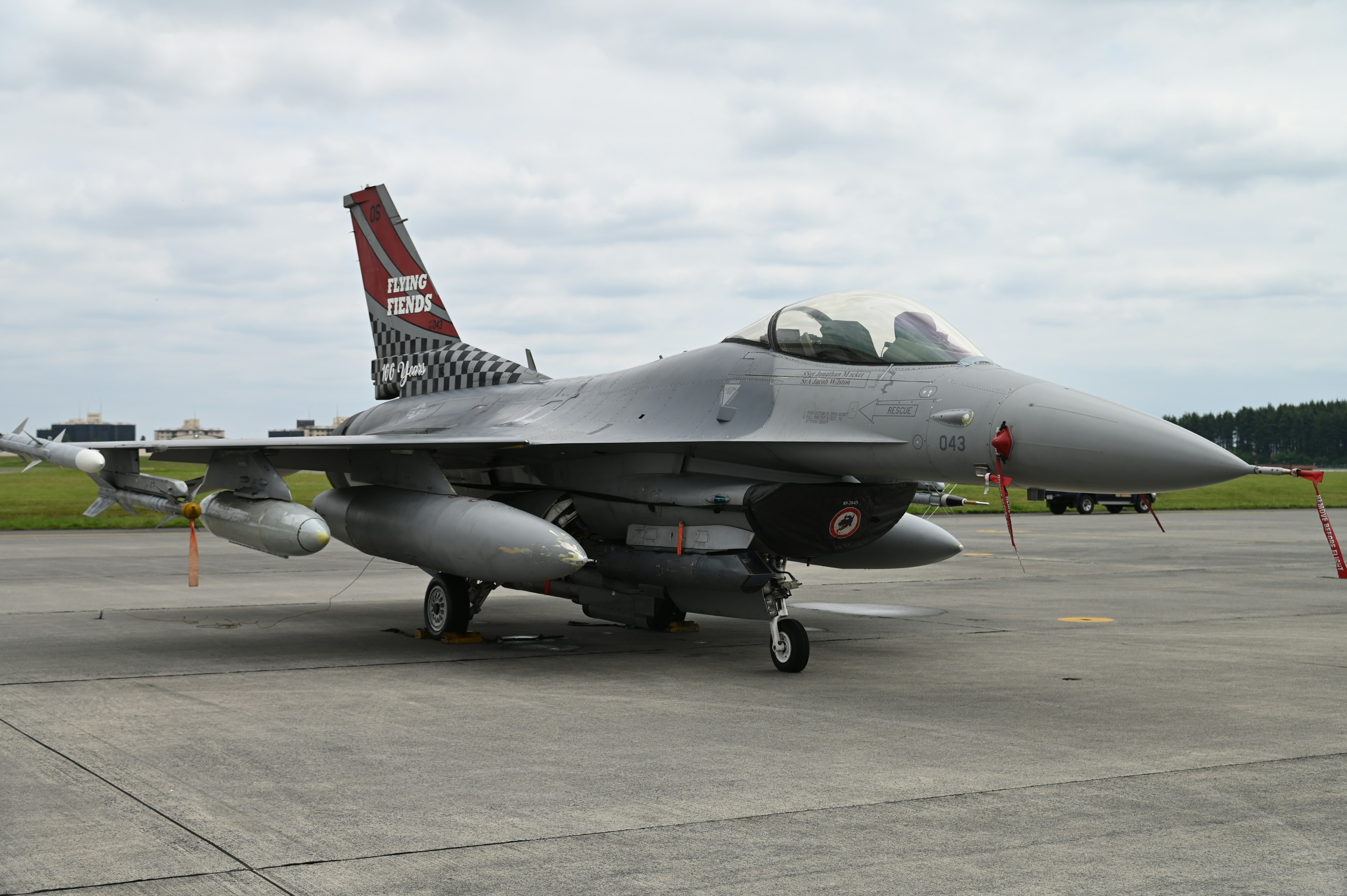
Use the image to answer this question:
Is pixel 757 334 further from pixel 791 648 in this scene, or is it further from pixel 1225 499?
pixel 1225 499

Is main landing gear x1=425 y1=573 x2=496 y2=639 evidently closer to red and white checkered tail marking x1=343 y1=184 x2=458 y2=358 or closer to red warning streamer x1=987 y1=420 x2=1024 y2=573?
red and white checkered tail marking x1=343 y1=184 x2=458 y2=358

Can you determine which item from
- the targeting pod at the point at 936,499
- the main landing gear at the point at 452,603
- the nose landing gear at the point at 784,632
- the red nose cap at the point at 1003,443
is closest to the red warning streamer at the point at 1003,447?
the red nose cap at the point at 1003,443

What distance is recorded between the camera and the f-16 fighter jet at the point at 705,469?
8.26 metres

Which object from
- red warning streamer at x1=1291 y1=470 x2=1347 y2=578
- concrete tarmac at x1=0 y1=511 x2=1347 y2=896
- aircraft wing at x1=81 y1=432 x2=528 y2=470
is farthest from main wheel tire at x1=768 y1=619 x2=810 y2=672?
red warning streamer at x1=1291 y1=470 x2=1347 y2=578

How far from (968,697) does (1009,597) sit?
7.59 metres

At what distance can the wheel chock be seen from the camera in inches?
457

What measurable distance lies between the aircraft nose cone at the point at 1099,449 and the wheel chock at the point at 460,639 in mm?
5680

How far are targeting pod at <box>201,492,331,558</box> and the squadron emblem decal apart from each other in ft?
13.7

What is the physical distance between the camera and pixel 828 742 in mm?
6738

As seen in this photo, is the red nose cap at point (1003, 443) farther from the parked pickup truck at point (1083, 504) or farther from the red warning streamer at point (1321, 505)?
the parked pickup truck at point (1083, 504)

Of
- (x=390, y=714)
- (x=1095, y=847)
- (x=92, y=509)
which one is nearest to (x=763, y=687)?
(x=390, y=714)

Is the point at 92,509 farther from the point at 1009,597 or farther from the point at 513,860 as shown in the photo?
the point at 1009,597

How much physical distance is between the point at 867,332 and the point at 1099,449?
2224 millimetres

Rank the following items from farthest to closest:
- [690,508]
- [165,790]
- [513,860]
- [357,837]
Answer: [690,508] → [165,790] → [357,837] → [513,860]
